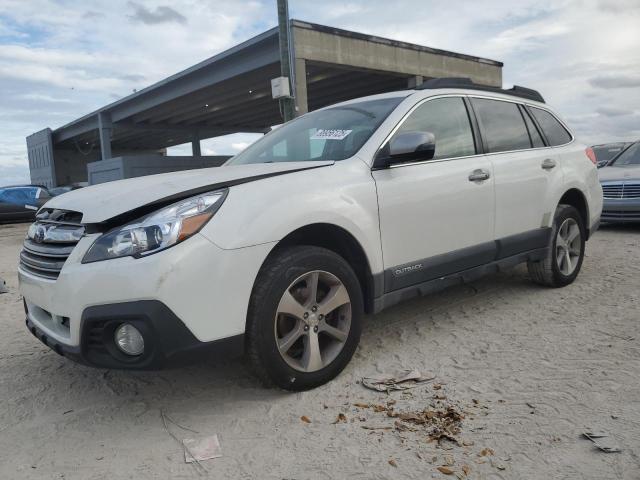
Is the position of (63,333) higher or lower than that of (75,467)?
higher

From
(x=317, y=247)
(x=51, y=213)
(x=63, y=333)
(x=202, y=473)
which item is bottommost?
(x=202, y=473)

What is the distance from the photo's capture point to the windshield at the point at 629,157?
8.98m

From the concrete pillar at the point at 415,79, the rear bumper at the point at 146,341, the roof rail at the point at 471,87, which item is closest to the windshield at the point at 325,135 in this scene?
the roof rail at the point at 471,87

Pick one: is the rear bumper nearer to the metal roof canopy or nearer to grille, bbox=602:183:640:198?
grille, bbox=602:183:640:198

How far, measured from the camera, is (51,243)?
282 centimetres

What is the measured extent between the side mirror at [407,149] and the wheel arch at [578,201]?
2.25m

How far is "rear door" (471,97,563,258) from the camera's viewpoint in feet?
13.2

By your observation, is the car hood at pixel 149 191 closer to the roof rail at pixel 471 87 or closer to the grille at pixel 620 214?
the roof rail at pixel 471 87

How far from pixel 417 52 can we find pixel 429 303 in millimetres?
16999

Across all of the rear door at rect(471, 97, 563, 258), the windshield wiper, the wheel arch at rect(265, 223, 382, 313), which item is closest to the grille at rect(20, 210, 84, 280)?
the wheel arch at rect(265, 223, 382, 313)

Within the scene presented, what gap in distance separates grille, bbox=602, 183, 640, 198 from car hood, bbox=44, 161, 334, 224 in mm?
6840

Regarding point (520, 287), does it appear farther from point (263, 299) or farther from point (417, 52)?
point (417, 52)

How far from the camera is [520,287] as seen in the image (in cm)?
491

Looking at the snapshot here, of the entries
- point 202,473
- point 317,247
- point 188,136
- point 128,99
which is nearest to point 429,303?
point 317,247
